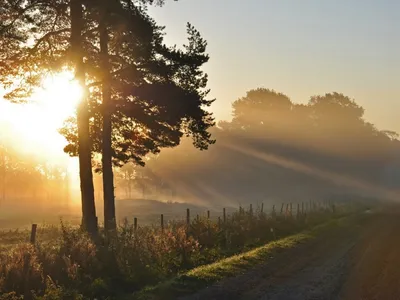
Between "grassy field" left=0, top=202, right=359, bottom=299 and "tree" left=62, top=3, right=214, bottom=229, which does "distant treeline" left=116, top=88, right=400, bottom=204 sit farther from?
"grassy field" left=0, top=202, right=359, bottom=299

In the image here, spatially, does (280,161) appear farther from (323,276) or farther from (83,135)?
(323,276)

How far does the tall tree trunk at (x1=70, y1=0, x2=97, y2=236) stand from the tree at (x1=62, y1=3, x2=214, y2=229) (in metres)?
1.07

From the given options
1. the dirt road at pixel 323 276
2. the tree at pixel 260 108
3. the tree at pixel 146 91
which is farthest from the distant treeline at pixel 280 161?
the dirt road at pixel 323 276

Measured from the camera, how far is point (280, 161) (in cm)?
10925

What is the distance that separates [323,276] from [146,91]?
13.6m

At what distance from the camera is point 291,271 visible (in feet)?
51.1

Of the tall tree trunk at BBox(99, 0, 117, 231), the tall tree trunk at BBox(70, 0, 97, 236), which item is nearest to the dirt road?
the tall tree trunk at BBox(70, 0, 97, 236)

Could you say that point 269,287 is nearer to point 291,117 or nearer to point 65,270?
point 65,270

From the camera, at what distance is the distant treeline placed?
109938 millimetres

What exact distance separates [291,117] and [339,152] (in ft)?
52.3

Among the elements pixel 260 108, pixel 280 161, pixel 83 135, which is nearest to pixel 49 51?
pixel 83 135

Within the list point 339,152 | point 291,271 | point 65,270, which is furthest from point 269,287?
point 339,152

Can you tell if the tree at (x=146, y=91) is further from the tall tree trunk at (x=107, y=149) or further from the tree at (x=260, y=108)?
the tree at (x=260, y=108)

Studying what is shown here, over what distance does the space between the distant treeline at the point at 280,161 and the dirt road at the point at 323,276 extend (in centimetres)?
8709
